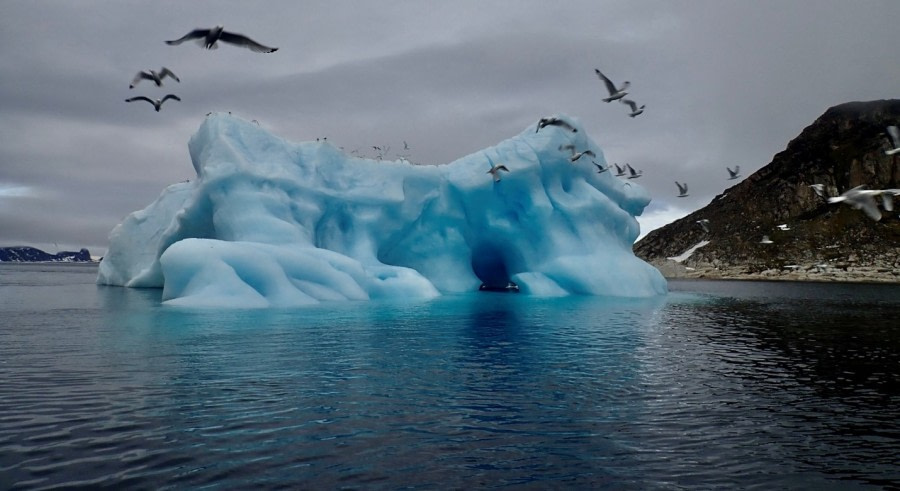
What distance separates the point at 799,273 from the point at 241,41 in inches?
3927

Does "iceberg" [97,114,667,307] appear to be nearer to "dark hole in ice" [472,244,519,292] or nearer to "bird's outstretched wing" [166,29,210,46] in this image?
"dark hole in ice" [472,244,519,292]

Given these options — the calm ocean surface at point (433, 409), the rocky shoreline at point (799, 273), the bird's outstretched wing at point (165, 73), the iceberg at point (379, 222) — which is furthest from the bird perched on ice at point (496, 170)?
the rocky shoreline at point (799, 273)

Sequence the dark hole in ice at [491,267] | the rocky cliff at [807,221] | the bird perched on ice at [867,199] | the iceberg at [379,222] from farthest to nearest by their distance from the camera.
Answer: the rocky cliff at [807,221]
the dark hole in ice at [491,267]
the iceberg at [379,222]
the bird perched on ice at [867,199]

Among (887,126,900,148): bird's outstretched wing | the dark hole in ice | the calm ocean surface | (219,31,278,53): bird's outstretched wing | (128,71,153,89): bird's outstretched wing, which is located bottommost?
the calm ocean surface

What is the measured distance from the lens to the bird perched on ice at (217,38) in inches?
380

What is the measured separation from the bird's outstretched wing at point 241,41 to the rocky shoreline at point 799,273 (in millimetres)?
93871

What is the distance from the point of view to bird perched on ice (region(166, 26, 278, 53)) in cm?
964

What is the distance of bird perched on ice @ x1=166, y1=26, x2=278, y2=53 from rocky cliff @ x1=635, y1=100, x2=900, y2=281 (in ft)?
291

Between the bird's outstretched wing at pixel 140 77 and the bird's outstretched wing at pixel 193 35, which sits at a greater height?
the bird's outstretched wing at pixel 140 77

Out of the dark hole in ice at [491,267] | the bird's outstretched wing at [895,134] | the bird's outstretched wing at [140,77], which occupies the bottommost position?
the dark hole in ice at [491,267]

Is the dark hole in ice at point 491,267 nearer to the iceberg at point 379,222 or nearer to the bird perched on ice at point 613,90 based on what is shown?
the iceberg at point 379,222

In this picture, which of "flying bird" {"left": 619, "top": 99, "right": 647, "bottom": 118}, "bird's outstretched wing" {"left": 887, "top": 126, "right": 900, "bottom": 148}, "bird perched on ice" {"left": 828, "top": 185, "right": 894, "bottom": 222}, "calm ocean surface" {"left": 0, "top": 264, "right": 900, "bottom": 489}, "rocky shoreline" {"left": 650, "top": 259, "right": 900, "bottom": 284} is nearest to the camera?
"calm ocean surface" {"left": 0, "top": 264, "right": 900, "bottom": 489}

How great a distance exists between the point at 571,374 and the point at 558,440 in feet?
13.6

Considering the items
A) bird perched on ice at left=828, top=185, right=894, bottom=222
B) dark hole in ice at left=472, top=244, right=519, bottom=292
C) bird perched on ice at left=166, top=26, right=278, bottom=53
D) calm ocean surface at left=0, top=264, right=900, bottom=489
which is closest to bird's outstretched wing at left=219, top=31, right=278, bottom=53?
bird perched on ice at left=166, top=26, right=278, bottom=53
